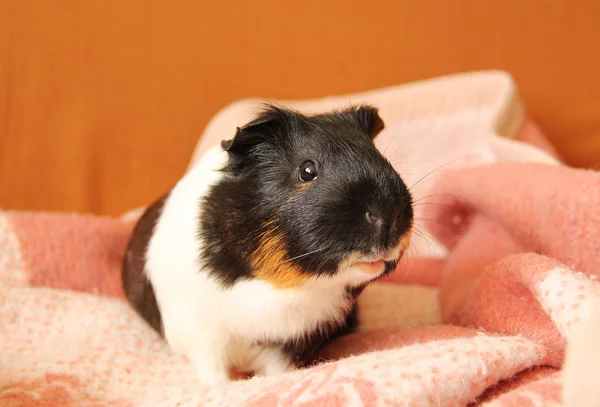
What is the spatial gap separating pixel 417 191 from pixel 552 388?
99cm

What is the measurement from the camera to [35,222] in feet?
4.58

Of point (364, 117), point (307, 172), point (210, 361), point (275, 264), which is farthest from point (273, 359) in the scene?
point (364, 117)

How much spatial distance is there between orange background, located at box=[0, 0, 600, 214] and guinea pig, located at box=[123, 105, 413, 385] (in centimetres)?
88

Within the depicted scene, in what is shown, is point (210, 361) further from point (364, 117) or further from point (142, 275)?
point (364, 117)

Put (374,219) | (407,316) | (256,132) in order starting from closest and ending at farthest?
(374,219) → (256,132) → (407,316)

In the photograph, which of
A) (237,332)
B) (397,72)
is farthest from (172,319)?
(397,72)

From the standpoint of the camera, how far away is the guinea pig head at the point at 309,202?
772mm

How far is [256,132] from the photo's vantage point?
899 millimetres

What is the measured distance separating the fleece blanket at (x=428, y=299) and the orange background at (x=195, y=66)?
20 cm

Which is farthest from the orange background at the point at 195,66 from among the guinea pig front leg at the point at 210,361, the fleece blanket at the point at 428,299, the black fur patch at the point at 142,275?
the guinea pig front leg at the point at 210,361

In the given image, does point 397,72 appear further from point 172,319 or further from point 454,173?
point 172,319

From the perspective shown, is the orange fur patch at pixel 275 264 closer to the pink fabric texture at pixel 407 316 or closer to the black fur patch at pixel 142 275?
the pink fabric texture at pixel 407 316

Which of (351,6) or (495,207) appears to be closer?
(495,207)

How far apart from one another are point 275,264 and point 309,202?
0.35 feet
